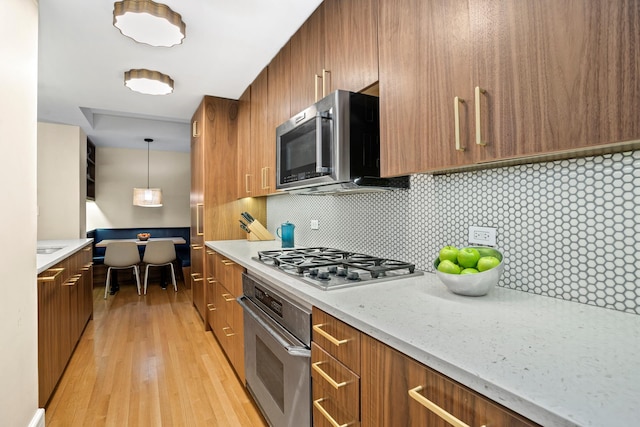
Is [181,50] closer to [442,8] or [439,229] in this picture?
[442,8]

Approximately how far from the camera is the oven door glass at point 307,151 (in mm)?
1516

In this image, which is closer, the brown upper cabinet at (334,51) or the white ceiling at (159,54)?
the brown upper cabinet at (334,51)

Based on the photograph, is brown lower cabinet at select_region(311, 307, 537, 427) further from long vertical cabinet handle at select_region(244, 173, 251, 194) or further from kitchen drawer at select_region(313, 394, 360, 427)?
long vertical cabinet handle at select_region(244, 173, 251, 194)

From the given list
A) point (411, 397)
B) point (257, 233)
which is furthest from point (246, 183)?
point (411, 397)

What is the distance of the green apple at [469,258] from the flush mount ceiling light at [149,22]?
1.89m

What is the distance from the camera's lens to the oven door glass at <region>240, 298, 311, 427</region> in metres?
1.22

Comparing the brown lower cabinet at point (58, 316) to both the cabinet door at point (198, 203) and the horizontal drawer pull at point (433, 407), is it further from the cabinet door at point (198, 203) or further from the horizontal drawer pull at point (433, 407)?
the horizontal drawer pull at point (433, 407)

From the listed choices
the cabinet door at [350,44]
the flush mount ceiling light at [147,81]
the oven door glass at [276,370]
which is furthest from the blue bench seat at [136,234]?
the cabinet door at [350,44]

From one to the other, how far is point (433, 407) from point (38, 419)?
1.99 metres

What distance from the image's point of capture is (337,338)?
1.01 m

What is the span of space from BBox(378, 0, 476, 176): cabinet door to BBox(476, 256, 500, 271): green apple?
0.33 meters

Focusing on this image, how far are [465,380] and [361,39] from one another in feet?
4.57

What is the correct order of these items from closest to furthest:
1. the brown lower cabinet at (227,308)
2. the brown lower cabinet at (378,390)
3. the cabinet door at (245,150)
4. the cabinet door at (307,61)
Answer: the brown lower cabinet at (378,390), the cabinet door at (307,61), the brown lower cabinet at (227,308), the cabinet door at (245,150)

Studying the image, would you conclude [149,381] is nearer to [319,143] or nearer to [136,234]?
[319,143]
